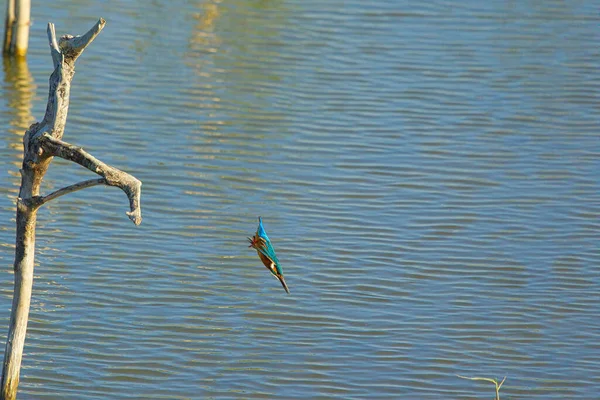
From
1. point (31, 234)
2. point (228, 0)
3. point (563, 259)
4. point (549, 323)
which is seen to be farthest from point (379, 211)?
point (228, 0)

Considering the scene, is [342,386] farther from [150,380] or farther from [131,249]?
[131,249]

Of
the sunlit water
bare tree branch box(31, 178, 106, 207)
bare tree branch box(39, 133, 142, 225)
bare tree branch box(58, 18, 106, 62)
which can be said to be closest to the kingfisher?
bare tree branch box(39, 133, 142, 225)

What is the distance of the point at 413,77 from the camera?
44.1ft

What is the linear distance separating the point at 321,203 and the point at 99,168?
496 centimetres

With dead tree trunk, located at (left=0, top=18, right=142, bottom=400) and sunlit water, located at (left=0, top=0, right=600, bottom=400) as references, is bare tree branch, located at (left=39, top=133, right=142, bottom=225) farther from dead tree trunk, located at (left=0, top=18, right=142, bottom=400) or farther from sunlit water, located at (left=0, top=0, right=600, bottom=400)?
sunlit water, located at (left=0, top=0, right=600, bottom=400)

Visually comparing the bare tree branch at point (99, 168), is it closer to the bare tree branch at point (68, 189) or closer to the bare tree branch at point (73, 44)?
the bare tree branch at point (68, 189)

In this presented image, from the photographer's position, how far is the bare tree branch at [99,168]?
216 inches

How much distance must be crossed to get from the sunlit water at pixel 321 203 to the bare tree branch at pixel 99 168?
78.0 inches

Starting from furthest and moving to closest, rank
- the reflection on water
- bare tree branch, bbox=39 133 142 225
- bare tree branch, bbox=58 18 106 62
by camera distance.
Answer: the reflection on water, bare tree branch, bbox=58 18 106 62, bare tree branch, bbox=39 133 142 225

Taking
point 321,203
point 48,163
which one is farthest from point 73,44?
point 321,203

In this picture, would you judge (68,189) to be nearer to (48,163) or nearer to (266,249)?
(48,163)

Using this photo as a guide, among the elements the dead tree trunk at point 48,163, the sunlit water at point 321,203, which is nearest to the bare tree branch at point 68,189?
the dead tree trunk at point 48,163

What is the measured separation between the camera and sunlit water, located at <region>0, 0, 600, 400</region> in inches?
298

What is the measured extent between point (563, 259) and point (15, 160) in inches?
207
